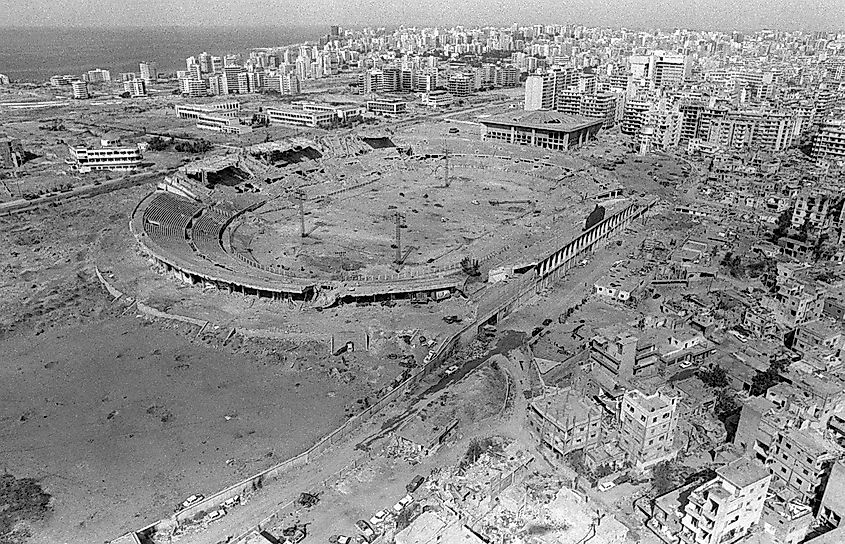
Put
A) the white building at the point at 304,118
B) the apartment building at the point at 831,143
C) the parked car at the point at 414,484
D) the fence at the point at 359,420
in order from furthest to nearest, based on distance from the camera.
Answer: the white building at the point at 304,118, the apartment building at the point at 831,143, the parked car at the point at 414,484, the fence at the point at 359,420

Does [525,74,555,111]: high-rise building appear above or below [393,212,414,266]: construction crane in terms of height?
above

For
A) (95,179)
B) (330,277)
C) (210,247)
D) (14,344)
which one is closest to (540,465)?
(330,277)

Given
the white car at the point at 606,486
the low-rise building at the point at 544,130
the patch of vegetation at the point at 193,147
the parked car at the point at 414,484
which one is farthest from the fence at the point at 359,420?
the patch of vegetation at the point at 193,147

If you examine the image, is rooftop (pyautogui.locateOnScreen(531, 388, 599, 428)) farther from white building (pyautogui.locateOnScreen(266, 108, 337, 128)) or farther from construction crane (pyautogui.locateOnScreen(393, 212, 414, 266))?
white building (pyautogui.locateOnScreen(266, 108, 337, 128))

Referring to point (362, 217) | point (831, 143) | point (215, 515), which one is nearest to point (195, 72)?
point (362, 217)

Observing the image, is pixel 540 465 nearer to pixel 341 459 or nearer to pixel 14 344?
pixel 341 459

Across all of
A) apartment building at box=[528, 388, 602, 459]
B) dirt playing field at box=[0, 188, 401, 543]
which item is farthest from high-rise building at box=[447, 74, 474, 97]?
apartment building at box=[528, 388, 602, 459]

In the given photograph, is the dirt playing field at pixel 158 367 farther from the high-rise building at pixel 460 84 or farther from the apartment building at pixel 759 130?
the high-rise building at pixel 460 84
